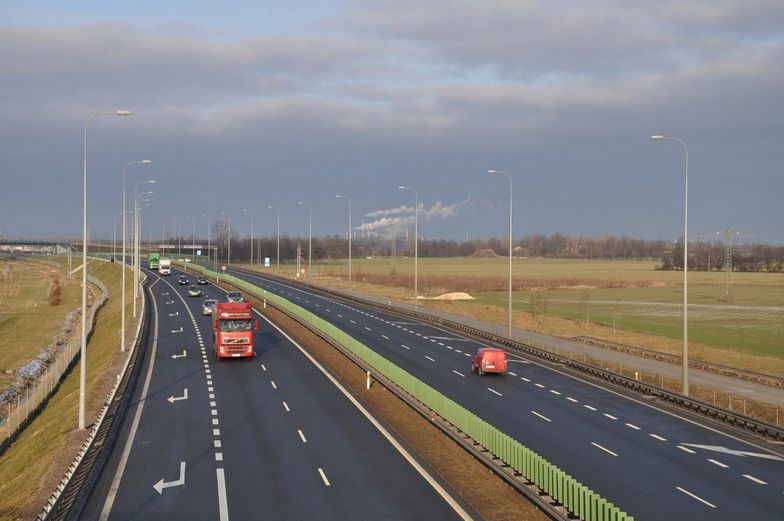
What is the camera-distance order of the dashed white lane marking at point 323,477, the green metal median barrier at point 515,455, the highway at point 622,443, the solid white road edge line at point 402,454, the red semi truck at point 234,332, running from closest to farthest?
the green metal median barrier at point 515,455, the solid white road edge line at point 402,454, the highway at point 622,443, the dashed white lane marking at point 323,477, the red semi truck at point 234,332

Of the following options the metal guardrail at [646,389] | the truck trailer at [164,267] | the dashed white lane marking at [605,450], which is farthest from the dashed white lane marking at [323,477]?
the truck trailer at [164,267]

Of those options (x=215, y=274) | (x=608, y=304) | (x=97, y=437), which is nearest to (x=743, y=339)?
(x=608, y=304)

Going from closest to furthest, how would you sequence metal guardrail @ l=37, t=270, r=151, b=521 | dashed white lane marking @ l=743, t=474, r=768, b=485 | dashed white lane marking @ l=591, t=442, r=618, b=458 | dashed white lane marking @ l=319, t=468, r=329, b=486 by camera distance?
metal guardrail @ l=37, t=270, r=151, b=521 < dashed white lane marking @ l=319, t=468, r=329, b=486 < dashed white lane marking @ l=743, t=474, r=768, b=485 < dashed white lane marking @ l=591, t=442, r=618, b=458

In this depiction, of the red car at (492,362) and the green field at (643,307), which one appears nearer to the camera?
the red car at (492,362)

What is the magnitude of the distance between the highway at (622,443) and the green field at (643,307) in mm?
22871

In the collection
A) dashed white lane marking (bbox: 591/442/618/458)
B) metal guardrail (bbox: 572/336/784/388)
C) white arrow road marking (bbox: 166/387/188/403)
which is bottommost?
metal guardrail (bbox: 572/336/784/388)

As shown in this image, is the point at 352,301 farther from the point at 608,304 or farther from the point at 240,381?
the point at 240,381

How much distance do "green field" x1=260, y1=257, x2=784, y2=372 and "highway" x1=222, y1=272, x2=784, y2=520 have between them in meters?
22.9

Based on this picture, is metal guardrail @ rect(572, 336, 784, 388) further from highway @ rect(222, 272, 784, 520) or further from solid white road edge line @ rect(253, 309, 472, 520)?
solid white road edge line @ rect(253, 309, 472, 520)

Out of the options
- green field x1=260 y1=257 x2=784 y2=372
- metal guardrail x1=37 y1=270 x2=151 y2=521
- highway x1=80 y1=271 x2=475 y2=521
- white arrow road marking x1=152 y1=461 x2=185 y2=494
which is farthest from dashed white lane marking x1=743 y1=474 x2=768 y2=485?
green field x1=260 y1=257 x2=784 y2=372

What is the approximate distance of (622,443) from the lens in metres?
31.0

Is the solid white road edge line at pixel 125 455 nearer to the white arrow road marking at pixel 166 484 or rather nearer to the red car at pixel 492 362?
the white arrow road marking at pixel 166 484

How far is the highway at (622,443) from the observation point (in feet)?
77.5

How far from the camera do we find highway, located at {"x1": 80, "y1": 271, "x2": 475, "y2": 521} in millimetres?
22734
